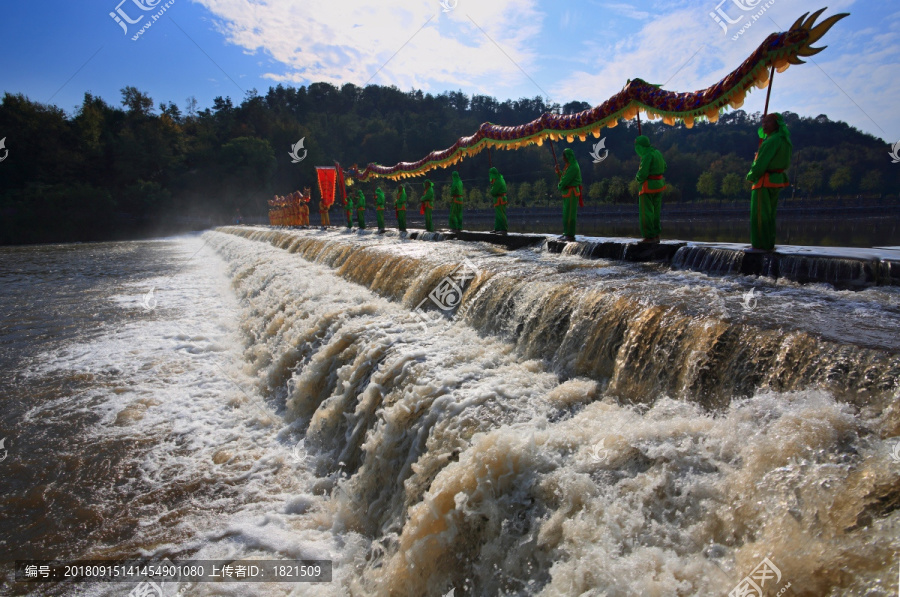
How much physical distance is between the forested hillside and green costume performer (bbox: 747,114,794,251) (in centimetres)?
2640

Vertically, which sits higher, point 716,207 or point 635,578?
point 716,207

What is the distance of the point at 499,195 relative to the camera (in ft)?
35.7

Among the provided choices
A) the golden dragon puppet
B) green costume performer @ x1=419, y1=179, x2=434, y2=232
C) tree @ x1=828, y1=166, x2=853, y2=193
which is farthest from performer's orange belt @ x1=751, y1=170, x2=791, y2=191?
tree @ x1=828, y1=166, x2=853, y2=193

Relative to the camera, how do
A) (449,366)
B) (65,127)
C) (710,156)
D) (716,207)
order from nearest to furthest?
(449,366) → (716,207) → (710,156) → (65,127)

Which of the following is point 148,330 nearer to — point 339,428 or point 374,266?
point 374,266

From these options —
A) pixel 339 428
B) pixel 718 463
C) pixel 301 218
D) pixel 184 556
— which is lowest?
pixel 184 556

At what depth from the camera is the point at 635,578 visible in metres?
1.79

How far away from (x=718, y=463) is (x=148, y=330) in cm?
940

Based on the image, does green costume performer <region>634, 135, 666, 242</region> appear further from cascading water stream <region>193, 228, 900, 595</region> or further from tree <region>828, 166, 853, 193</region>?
tree <region>828, 166, 853, 193</region>

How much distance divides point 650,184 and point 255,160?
61.5 m

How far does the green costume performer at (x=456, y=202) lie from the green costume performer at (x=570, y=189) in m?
4.94

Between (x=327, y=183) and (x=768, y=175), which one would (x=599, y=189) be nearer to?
(x=327, y=183)

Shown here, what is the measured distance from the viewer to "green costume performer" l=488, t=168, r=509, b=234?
418 inches

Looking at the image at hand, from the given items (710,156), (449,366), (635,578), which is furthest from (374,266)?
(710,156)
